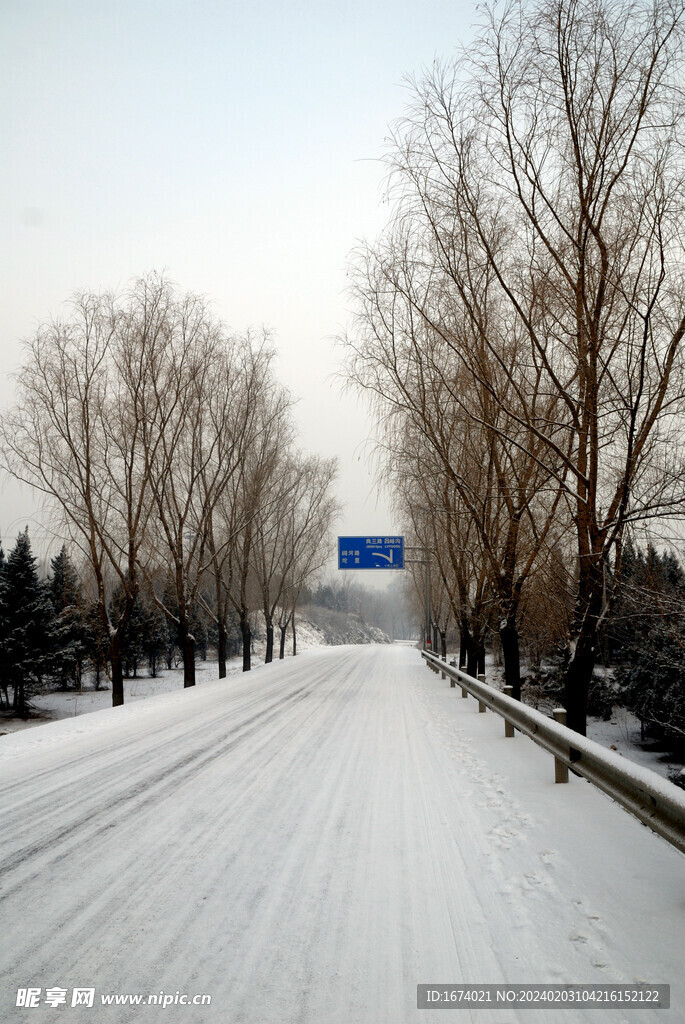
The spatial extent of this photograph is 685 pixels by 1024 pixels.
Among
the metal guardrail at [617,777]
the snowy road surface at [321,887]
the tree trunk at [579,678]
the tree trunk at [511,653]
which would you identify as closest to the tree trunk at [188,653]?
the tree trunk at [511,653]

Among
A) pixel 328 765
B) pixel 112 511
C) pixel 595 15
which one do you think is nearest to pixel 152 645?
pixel 112 511

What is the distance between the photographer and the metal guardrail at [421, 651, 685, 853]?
355cm

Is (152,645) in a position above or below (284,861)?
below

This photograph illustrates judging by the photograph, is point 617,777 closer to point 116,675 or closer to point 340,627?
point 116,675

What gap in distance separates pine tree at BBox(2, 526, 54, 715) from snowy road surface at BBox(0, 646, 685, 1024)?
31.9 metres

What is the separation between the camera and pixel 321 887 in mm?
3883

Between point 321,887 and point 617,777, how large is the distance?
2.16 meters

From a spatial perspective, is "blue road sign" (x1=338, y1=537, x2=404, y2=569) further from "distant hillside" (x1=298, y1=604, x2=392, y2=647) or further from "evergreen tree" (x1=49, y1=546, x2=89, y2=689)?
"distant hillside" (x1=298, y1=604, x2=392, y2=647)

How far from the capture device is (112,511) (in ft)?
60.6

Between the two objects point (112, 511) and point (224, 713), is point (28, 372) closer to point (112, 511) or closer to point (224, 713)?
point (112, 511)

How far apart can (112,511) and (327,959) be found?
55.5 ft

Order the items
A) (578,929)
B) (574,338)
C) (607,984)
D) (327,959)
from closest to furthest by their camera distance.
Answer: (607,984) → (327,959) → (578,929) → (574,338)

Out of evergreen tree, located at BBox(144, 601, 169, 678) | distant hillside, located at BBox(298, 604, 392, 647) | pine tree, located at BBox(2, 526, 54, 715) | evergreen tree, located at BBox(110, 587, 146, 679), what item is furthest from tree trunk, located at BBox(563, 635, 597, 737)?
distant hillside, located at BBox(298, 604, 392, 647)

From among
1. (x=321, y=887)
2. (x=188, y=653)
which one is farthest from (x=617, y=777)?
(x=188, y=653)
